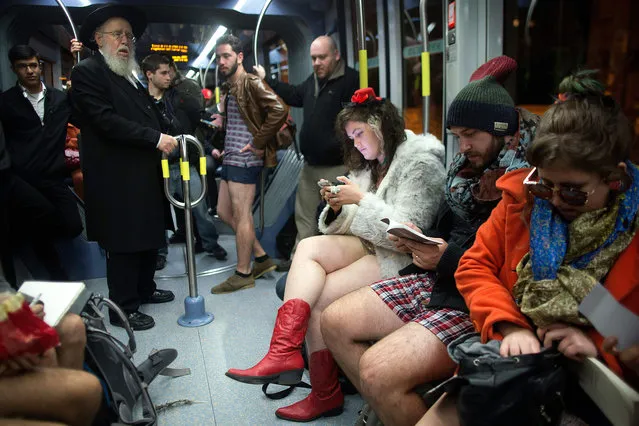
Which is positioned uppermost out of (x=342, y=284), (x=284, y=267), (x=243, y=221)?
(x=342, y=284)

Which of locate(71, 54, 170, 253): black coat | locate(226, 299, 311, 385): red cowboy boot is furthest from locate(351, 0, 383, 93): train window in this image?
locate(226, 299, 311, 385): red cowboy boot

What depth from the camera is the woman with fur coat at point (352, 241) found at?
6.96 feet

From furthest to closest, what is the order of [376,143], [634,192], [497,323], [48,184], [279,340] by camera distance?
[48,184] < [376,143] < [279,340] < [497,323] < [634,192]

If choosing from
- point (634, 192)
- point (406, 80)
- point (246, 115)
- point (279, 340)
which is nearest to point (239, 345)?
point (279, 340)

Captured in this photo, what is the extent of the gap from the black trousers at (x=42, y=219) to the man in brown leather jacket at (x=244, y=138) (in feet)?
3.65

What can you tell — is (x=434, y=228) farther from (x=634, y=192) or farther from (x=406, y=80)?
(x=406, y=80)

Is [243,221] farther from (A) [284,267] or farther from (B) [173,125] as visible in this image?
(B) [173,125]

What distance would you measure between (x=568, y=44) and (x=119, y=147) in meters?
2.56

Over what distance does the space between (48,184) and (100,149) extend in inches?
33.1

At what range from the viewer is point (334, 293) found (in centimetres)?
221

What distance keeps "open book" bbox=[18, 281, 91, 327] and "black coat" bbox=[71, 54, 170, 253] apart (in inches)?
52.2

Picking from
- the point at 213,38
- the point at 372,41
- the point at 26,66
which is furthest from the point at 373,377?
the point at 213,38

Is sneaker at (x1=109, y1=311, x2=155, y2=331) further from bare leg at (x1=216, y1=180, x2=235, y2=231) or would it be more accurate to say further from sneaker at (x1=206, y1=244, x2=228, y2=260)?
sneaker at (x1=206, y1=244, x2=228, y2=260)

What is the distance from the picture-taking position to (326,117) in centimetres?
369
